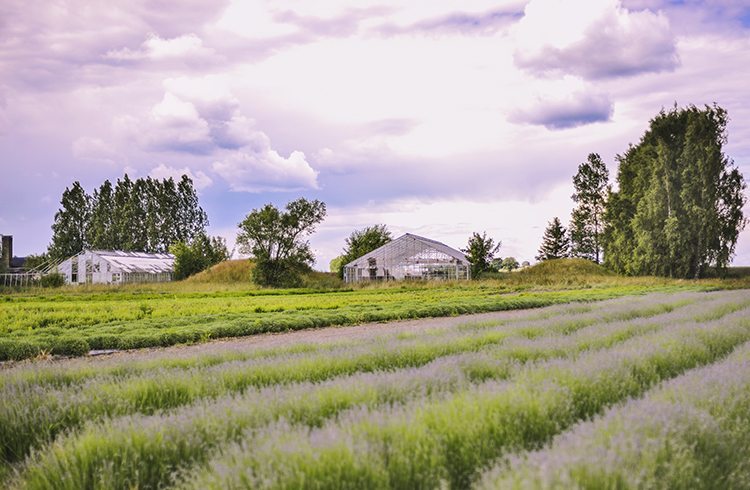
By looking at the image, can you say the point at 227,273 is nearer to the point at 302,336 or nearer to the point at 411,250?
the point at 411,250

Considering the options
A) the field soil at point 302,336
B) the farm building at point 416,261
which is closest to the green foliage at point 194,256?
the farm building at point 416,261

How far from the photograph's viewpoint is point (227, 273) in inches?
2753

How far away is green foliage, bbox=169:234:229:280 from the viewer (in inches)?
2963

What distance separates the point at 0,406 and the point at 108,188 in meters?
91.1

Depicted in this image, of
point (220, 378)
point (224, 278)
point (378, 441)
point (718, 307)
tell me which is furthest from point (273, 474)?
point (224, 278)

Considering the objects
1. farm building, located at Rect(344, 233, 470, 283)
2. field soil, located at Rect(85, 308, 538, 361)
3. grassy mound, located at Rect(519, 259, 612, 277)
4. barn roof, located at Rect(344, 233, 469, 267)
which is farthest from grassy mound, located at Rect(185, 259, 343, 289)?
field soil, located at Rect(85, 308, 538, 361)

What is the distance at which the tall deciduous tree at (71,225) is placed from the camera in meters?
86.8

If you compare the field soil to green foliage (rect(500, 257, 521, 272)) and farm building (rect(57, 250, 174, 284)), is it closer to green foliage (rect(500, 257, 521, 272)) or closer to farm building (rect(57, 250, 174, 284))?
farm building (rect(57, 250, 174, 284))

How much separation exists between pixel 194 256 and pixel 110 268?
404 inches

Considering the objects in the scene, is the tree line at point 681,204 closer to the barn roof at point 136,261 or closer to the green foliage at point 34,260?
the barn roof at point 136,261

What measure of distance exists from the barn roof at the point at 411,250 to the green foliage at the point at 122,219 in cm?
3819

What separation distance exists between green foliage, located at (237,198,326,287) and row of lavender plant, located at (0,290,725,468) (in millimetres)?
48835

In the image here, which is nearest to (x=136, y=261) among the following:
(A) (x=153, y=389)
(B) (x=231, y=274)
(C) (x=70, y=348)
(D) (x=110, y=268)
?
(D) (x=110, y=268)

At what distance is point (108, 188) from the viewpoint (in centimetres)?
9012
